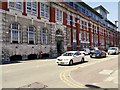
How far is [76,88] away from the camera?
9.55m

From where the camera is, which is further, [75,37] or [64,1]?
[75,37]

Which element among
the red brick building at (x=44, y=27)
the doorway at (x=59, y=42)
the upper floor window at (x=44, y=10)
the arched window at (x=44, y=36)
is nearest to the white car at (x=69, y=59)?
the red brick building at (x=44, y=27)

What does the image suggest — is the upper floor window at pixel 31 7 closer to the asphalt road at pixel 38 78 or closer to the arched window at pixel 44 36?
the arched window at pixel 44 36

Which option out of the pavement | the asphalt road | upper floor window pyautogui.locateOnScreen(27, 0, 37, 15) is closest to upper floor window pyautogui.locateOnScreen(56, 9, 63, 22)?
upper floor window pyautogui.locateOnScreen(27, 0, 37, 15)

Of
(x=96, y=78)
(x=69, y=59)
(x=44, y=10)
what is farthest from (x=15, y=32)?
(x=96, y=78)

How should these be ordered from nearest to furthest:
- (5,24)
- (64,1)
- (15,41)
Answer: (5,24)
(15,41)
(64,1)

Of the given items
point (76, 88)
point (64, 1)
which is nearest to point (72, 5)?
point (64, 1)

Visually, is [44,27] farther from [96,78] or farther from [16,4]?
[96,78]

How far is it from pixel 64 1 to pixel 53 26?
8.72 metres

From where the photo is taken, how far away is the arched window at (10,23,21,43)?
29347 mm

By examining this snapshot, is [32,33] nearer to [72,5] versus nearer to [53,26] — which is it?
[53,26]

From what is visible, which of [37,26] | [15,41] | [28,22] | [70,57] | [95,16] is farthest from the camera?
[95,16]

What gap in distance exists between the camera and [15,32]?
29953 mm

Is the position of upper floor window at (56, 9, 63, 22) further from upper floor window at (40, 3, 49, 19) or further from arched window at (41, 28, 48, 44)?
arched window at (41, 28, 48, 44)
